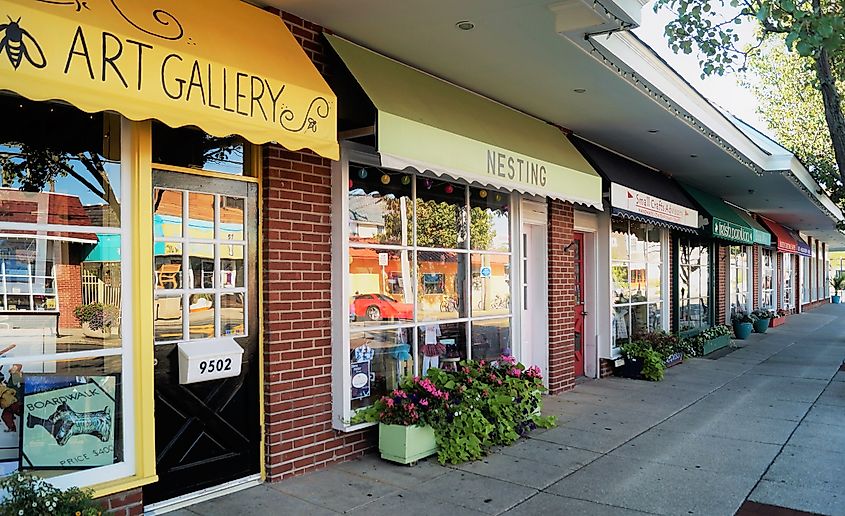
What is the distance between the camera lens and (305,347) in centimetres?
536

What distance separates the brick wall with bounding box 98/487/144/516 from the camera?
13.5 feet

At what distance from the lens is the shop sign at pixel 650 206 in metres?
8.82

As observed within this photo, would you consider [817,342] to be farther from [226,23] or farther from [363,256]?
[226,23]

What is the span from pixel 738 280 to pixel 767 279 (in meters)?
5.05

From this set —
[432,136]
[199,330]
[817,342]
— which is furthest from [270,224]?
[817,342]

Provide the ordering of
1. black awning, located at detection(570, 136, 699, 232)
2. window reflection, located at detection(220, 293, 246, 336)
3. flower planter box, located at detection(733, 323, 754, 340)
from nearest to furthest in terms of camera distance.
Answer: window reflection, located at detection(220, 293, 246, 336) < black awning, located at detection(570, 136, 699, 232) < flower planter box, located at detection(733, 323, 754, 340)

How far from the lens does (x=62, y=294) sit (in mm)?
4070

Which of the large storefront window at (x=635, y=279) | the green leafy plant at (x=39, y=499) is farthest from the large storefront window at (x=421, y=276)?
the large storefront window at (x=635, y=279)

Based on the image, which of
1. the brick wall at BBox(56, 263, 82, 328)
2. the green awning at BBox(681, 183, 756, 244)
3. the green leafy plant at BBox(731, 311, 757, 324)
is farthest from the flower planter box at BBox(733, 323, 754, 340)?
the brick wall at BBox(56, 263, 82, 328)

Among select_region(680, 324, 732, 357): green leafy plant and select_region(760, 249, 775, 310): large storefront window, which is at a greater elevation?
select_region(760, 249, 775, 310): large storefront window

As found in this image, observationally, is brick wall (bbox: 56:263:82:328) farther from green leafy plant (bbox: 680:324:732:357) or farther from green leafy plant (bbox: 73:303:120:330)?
green leafy plant (bbox: 680:324:732:357)

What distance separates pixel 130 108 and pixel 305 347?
2.54 meters

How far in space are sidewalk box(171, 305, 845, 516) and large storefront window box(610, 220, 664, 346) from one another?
2.07 meters

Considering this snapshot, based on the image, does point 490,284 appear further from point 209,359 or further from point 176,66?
point 176,66
